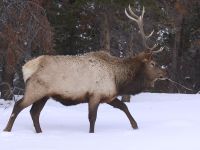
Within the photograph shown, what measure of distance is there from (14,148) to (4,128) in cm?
157

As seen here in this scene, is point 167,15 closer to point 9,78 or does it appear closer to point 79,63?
point 9,78

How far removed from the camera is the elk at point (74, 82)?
26.8ft

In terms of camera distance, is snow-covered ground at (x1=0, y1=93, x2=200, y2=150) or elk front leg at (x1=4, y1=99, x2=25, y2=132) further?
elk front leg at (x1=4, y1=99, x2=25, y2=132)

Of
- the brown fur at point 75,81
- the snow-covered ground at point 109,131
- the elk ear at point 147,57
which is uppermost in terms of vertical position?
the elk ear at point 147,57

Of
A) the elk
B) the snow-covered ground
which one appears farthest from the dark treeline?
the elk

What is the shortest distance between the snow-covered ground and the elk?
1.09ft

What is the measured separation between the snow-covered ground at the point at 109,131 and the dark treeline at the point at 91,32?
201 cm

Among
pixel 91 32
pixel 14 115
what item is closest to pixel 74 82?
pixel 14 115

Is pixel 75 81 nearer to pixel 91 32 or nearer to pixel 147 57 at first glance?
pixel 147 57

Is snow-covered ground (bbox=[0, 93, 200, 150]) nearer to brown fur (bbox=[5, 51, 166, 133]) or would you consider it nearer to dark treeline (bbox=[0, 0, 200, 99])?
brown fur (bbox=[5, 51, 166, 133])

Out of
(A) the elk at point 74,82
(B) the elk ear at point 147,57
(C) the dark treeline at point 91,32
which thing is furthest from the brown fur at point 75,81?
(C) the dark treeline at point 91,32

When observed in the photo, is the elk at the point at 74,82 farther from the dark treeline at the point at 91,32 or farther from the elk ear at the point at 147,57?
the dark treeline at the point at 91,32

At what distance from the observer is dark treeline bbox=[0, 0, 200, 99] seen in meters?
11.7

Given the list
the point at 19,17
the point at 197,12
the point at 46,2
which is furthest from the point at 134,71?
the point at 197,12
